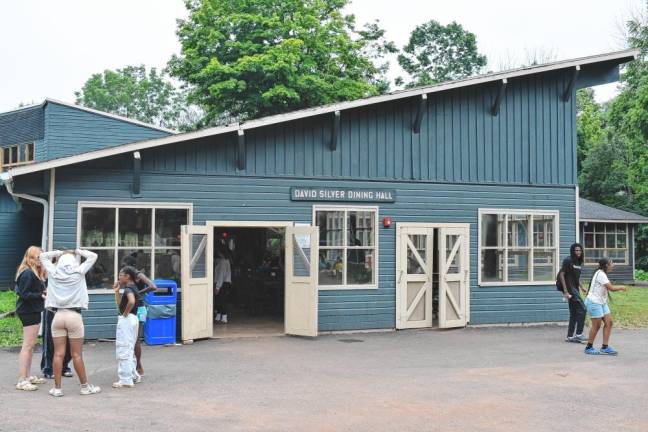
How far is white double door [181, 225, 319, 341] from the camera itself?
1184 cm

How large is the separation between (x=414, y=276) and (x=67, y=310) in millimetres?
7603

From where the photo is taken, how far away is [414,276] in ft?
45.2

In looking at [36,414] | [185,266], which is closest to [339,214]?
[185,266]

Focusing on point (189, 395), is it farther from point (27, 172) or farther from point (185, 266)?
point (27, 172)

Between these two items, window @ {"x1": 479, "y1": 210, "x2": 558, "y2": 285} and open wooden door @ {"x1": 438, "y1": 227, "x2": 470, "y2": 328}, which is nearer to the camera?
open wooden door @ {"x1": 438, "y1": 227, "x2": 470, "y2": 328}

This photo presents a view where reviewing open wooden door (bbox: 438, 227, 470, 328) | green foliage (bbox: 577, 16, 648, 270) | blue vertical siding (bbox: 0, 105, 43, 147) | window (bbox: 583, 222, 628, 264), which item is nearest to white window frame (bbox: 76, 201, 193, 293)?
open wooden door (bbox: 438, 227, 470, 328)

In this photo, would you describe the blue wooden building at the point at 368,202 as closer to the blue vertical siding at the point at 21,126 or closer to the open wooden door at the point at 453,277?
the open wooden door at the point at 453,277

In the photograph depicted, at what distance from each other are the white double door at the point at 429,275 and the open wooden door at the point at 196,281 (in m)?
3.74

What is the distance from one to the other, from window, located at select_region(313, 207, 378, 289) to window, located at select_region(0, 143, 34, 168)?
14.3 meters

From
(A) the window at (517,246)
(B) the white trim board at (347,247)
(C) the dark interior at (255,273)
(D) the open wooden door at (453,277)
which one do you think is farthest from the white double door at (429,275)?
(C) the dark interior at (255,273)

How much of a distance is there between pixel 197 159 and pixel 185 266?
78.2 inches

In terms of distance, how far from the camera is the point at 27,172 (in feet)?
36.1

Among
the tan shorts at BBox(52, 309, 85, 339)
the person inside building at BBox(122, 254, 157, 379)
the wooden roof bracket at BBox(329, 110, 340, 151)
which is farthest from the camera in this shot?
the wooden roof bracket at BBox(329, 110, 340, 151)

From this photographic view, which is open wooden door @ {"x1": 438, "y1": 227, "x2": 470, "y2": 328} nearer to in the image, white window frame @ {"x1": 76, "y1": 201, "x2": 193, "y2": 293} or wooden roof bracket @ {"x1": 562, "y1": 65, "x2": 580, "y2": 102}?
wooden roof bracket @ {"x1": 562, "y1": 65, "x2": 580, "y2": 102}
